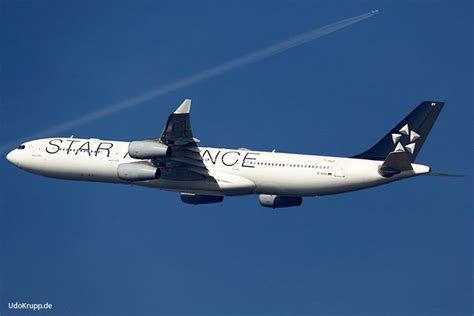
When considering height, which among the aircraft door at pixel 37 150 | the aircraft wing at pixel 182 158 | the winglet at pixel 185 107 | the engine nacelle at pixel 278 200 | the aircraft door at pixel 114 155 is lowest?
the engine nacelle at pixel 278 200

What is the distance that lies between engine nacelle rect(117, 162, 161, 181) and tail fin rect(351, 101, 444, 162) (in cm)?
1274

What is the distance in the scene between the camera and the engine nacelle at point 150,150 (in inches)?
2522

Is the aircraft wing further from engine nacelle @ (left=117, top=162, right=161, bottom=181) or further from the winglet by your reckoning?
the winglet

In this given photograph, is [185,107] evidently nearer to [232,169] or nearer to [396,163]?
[232,169]

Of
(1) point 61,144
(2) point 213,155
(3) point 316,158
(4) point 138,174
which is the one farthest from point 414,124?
(1) point 61,144

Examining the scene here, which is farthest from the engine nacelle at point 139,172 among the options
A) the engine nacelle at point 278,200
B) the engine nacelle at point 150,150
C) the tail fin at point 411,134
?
the tail fin at point 411,134

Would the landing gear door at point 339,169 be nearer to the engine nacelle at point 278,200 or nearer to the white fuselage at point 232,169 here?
the white fuselage at point 232,169

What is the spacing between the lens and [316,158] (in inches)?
2594

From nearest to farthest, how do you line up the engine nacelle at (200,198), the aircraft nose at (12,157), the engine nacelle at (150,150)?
the engine nacelle at (150,150) < the engine nacelle at (200,198) < the aircraft nose at (12,157)

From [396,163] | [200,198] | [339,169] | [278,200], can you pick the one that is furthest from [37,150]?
[396,163]

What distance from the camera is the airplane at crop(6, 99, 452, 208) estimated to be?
6391 cm

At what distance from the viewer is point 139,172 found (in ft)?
218

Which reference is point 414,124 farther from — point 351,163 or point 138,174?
point 138,174

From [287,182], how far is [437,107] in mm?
9724
